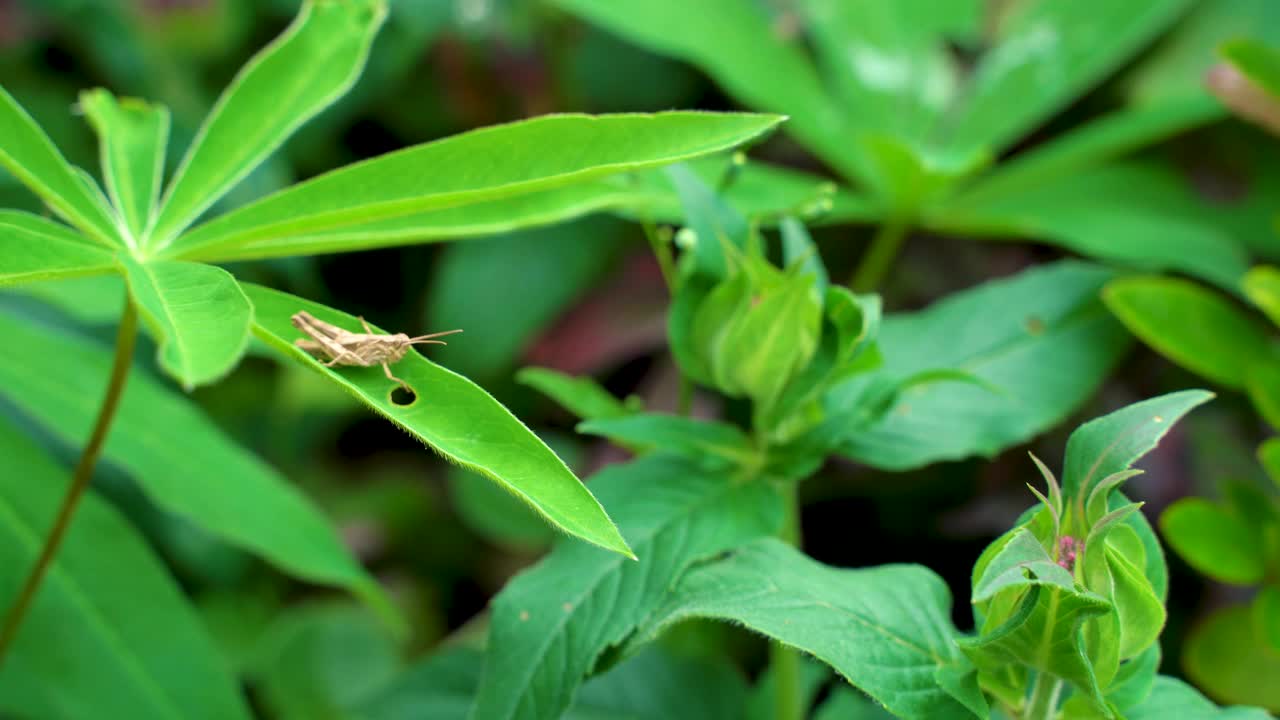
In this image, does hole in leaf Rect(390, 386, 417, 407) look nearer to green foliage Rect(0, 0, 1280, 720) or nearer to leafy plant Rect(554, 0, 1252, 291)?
green foliage Rect(0, 0, 1280, 720)

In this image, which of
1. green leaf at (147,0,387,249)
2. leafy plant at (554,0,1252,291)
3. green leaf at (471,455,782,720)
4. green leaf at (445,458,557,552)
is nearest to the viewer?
green leaf at (471,455,782,720)

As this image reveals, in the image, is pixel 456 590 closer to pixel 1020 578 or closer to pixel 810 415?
Result: pixel 810 415

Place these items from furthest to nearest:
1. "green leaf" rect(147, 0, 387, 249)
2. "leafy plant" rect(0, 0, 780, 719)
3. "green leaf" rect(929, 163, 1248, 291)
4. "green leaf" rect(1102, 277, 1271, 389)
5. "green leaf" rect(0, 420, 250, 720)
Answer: "green leaf" rect(929, 163, 1248, 291)
"green leaf" rect(1102, 277, 1271, 389)
"green leaf" rect(0, 420, 250, 720)
"green leaf" rect(147, 0, 387, 249)
"leafy plant" rect(0, 0, 780, 719)

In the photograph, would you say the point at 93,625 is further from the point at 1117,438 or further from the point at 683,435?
the point at 1117,438

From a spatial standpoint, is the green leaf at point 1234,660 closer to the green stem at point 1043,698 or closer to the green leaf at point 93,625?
the green stem at point 1043,698

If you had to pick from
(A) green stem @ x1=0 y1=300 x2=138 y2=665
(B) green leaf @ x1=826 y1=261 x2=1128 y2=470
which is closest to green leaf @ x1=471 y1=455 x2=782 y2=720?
(B) green leaf @ x1=826 y1=261 x2=1128 y2=470

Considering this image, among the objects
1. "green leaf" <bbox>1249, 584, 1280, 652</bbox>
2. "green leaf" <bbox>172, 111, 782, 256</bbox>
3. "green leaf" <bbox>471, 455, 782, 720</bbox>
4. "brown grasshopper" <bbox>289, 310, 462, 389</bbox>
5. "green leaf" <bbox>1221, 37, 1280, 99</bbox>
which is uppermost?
"green leaf" <bbox>172, 111, 782, 256</bbox>

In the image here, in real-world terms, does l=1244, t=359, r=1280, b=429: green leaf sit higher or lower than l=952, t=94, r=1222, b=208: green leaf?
lower

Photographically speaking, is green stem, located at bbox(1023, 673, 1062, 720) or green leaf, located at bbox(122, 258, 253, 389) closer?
green leaf, located at bbox(122, 258, 253, 389)
